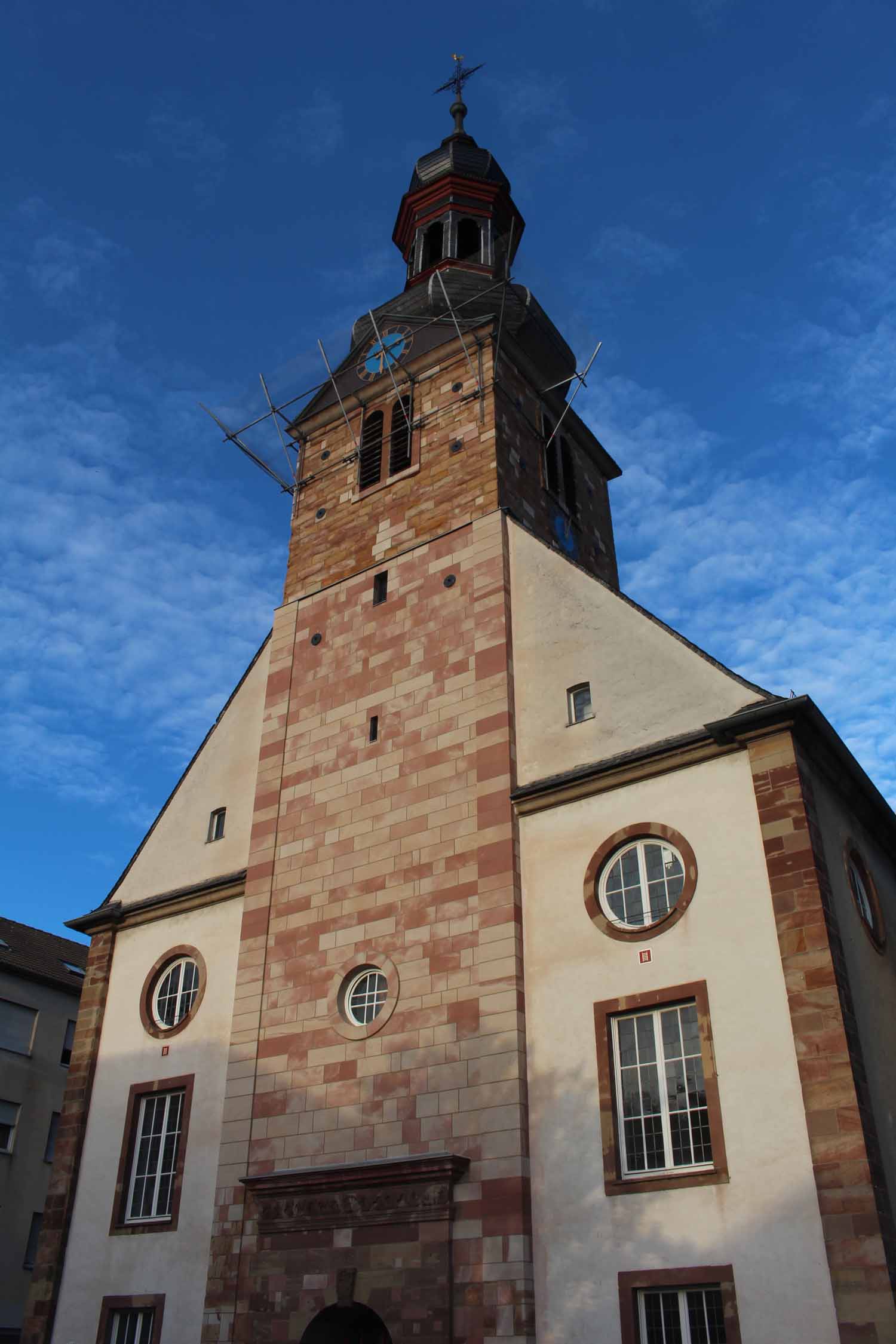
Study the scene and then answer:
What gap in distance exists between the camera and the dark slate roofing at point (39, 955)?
30.9 meters

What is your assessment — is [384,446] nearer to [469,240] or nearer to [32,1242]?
[469,240]

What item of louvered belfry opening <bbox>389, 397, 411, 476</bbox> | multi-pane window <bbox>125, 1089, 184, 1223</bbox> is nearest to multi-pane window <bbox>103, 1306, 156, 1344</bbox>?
multi-pane window <bbox>125, 1089, 184, 1223</bbox>

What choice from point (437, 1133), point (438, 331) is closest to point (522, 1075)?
point (437, 1133)

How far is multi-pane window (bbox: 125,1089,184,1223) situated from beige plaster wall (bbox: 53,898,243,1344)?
296 mm

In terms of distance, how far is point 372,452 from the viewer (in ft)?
80.3

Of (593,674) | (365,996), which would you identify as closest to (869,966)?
(593,674)

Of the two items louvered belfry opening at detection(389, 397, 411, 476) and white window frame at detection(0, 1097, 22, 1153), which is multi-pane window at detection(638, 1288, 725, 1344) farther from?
white window frame at detection(0, 1097, 22, 1153)

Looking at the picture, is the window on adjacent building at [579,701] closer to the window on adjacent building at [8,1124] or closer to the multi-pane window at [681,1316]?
the multi-pane window at [681,1316]

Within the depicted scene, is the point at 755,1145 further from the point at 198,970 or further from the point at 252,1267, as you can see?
the point at 198,970

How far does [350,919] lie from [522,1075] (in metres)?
4.01

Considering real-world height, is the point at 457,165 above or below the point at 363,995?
above

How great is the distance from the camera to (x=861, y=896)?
53.8 feet

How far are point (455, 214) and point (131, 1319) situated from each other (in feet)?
82.4

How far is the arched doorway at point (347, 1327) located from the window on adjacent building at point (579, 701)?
8.23 meters
